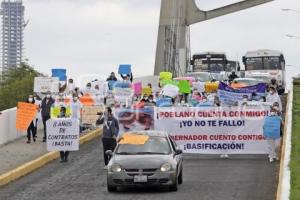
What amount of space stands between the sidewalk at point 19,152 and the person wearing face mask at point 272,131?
7268 mm

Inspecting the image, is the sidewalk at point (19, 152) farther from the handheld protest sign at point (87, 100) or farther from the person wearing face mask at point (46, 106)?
the handheld protest sign at point (87, 100)

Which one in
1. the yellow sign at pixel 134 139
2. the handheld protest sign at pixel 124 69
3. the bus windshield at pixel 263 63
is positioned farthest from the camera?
the bus windshield at pixel 263 63

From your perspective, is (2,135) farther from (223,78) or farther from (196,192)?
(223,78)

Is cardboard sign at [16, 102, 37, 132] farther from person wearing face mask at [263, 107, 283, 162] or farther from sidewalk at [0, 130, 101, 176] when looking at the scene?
person wearing face mask at [263, 107, 283, 162]

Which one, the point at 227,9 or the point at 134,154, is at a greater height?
the point at 227,9

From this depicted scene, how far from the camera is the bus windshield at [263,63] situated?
6091cm

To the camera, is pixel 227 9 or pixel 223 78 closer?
pixel 223 78

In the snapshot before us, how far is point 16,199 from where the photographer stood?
1884cm

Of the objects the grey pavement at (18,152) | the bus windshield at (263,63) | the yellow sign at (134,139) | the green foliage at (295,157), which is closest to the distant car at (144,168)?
the yellow sign at (134,139)

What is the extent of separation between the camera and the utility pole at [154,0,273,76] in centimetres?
7775

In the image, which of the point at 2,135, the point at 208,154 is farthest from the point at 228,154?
the point at 2,135

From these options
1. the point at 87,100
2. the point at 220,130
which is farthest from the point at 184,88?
the point at 220,130

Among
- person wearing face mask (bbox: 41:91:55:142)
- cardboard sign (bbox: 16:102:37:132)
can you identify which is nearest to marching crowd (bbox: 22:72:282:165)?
person wearing face mask (bbox: 41:91:55:142)

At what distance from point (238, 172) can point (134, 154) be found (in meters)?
4.53
